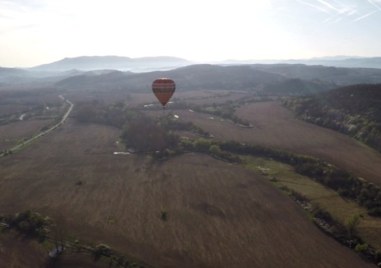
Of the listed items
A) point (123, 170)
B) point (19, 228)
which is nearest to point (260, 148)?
point (123, 170)

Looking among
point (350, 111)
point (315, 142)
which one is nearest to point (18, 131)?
point (315, 142)

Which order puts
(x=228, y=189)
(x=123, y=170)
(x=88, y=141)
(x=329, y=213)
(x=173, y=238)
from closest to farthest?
1. (x=173, y=238)
2. (x=329, y=213)
3. (x=228, y=189)
4. (x=123, y=170)
5. (x=88, y=141)

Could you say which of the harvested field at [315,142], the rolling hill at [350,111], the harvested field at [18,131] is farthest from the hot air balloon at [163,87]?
the rolling hill at [350,111]

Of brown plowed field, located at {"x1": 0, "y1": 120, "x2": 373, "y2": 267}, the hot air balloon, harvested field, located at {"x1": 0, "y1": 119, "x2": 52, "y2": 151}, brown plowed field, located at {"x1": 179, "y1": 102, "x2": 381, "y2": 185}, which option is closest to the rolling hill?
brown plowed field, located at {"x1": 179, "y1": 102, "x2": 381, "y2": 185}

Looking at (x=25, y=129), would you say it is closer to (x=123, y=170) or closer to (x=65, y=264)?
(x=123, y=170)

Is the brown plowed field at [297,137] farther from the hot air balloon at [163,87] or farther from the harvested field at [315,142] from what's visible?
the hot air balloon at [163,87]

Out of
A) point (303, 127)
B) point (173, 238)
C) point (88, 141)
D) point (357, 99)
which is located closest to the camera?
point (173, 238)
